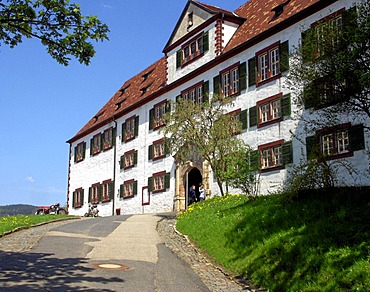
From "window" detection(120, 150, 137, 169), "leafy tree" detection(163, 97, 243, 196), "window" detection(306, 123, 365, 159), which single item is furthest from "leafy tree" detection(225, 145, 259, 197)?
"window" detection(120, 150, 137, 169)

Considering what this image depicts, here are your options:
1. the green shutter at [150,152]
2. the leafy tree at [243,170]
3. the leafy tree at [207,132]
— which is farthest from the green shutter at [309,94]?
the green shutter at [150,152]

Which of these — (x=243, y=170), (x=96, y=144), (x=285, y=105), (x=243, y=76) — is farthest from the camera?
(x=96, y=144)

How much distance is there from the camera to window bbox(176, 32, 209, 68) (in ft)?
110

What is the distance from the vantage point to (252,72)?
1129 inches

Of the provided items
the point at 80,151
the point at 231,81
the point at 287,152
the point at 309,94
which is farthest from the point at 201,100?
the point at 80,151

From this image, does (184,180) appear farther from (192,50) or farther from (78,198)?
(78,198)

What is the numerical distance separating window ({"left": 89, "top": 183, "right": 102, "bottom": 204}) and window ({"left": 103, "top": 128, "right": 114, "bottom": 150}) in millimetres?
3381

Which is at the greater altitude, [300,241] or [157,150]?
[157,150]

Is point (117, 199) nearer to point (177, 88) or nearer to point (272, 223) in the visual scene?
point (177, 88)

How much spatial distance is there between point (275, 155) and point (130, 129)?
701 inches

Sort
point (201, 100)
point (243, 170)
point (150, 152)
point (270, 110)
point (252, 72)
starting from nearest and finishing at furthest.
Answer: point (243, 170), point (270, 110), point (252, 72), point (201, 100), point (150, 152)

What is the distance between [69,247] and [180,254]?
11.9 ft

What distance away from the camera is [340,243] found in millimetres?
11328

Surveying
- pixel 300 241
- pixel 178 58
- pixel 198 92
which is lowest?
pixel 300 241
